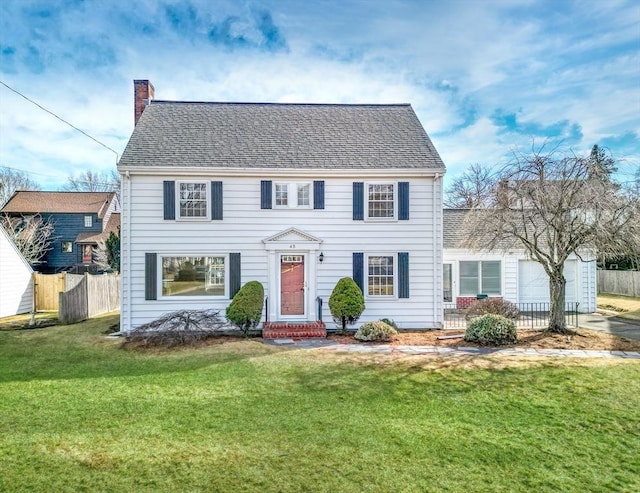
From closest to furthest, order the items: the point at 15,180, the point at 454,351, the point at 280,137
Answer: the point at 454,351 → the point at 280,137 → the point at 15,180

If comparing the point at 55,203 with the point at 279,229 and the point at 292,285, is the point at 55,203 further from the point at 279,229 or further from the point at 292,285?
the point at 292,285

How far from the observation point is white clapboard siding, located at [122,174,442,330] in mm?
12250

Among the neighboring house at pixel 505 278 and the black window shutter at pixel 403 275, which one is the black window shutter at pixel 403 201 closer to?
the black window shutter at pixel 403 275

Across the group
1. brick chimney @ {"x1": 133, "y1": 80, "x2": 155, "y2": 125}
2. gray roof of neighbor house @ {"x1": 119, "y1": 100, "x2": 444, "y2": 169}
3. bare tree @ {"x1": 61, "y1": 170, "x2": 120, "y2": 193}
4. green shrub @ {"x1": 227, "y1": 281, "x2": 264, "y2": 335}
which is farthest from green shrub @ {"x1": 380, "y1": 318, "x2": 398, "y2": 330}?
bare tree @ {"x1": 61, "y1": 170, "x2": 120, "y2": 193}

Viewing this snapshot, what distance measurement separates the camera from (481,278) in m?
16.5

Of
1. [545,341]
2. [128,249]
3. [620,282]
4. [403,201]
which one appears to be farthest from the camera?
[620,282]

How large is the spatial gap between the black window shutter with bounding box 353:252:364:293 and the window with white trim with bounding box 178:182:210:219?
5.34 m

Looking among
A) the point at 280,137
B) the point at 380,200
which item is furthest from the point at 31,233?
the point at 380,200

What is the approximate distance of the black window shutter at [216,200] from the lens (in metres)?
12.5

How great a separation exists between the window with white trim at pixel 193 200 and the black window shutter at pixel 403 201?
660 cm

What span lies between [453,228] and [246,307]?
1109 centimetres

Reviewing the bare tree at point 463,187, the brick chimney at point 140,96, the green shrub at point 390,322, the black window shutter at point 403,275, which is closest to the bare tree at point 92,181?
the brick chimney at point 140,96

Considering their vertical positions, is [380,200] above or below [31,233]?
above

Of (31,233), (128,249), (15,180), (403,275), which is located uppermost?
(15,180)
